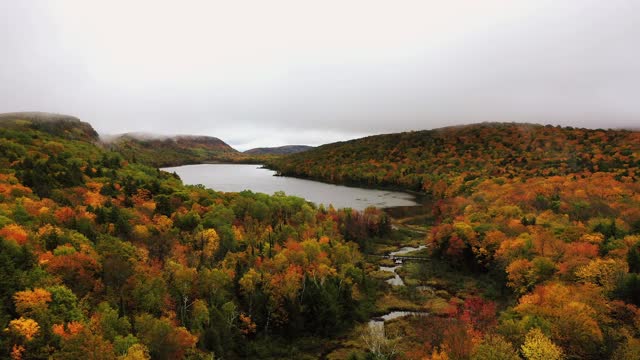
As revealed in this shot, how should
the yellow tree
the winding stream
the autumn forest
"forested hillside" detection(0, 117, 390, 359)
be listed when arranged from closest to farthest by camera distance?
the yellow tree, "forested hillside" detection(0, 117, 390, 359), the autumn forest, the winding stream

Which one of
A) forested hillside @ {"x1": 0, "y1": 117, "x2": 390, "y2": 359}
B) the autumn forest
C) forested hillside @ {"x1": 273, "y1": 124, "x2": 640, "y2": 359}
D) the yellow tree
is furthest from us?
forested hillside @ {"x1": 273, "y1": 124, "x2": 640, "y2": 359}

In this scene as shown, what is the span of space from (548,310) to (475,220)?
5980 cm

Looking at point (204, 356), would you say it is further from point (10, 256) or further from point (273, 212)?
point (273, 212)

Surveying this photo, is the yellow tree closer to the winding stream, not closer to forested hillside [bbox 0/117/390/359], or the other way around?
the winding stream

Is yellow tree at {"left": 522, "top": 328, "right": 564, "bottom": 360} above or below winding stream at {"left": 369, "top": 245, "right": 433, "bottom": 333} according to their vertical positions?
above

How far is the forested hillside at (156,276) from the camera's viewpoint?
4997 cm

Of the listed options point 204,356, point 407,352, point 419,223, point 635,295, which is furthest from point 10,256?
point 419,223

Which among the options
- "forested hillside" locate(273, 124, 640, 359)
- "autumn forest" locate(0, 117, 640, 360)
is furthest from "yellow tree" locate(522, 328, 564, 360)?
"autumn forest" locate(0, 117, 640, 360)

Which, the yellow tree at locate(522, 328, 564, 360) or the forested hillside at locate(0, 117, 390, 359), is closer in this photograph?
the yellow tree at locate(522, 328, 564, 360)

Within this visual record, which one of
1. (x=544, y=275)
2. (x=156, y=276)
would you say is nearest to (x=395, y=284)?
(x=544, y=275)

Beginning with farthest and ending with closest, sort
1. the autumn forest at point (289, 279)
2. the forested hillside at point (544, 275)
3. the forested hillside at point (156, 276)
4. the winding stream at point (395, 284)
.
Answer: the winding stream at point (395, 284), the forested hillside at point (544, 275), the autumn forest at point (289, 279), the forested hillside at point (156, 276)

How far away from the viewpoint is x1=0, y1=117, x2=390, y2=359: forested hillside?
4997 centimetres

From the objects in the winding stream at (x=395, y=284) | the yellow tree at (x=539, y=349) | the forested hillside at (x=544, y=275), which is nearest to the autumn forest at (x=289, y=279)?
the yellow tree at (x=539, y=349)

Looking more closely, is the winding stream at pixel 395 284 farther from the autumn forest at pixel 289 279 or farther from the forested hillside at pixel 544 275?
the forested hillside at pixel 544 275
